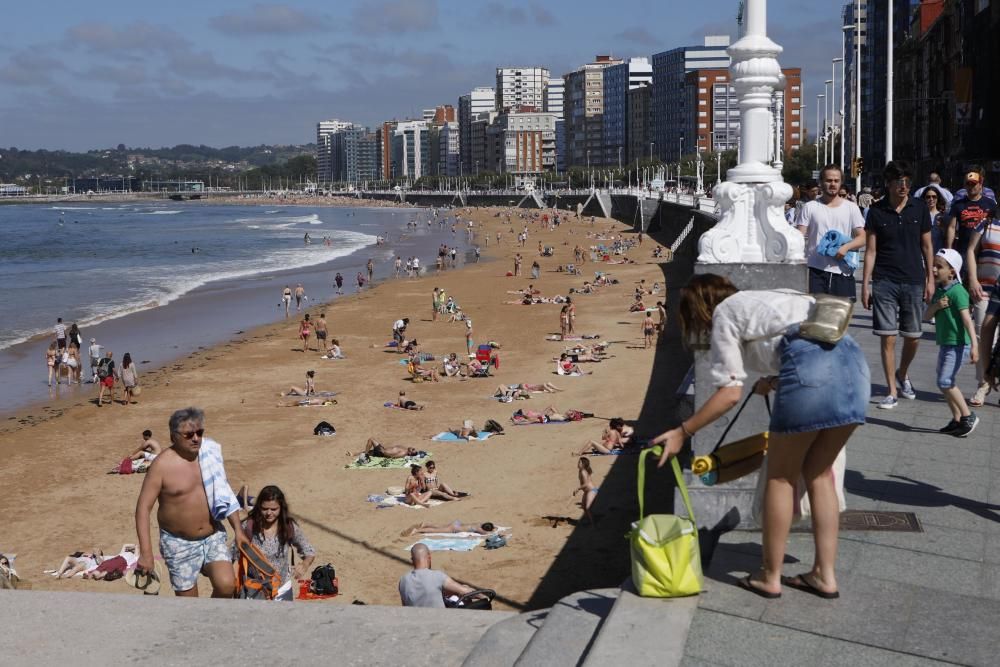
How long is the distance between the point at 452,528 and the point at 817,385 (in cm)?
721

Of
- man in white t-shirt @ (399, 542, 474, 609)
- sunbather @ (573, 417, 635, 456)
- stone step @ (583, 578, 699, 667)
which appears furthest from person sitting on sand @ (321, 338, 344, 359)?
stone step @ (583, 578, 699, 667)

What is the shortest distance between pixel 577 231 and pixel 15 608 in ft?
235

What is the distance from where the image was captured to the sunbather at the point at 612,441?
13336 millimetres

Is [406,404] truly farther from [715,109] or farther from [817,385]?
[715,109]

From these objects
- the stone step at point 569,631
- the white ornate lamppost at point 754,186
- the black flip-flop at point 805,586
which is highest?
the white ornate lamppost at point 754,186

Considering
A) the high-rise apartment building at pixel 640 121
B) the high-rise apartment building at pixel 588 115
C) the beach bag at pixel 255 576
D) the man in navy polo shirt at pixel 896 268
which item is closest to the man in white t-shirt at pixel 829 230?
the man in navy polo shirt at pixel 896 268

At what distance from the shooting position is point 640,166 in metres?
156

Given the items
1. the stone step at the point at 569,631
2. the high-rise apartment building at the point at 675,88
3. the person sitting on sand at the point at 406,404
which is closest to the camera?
the stone step at the point at 569,631

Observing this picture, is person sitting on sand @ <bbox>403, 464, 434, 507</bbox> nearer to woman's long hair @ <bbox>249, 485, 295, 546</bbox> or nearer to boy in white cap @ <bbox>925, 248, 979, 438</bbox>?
woman's long hair @ <bbox>249, 485, 295, 546</bbox>

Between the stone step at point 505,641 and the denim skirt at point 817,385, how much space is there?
4.08ft

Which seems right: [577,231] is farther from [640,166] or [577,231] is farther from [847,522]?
[640,166]

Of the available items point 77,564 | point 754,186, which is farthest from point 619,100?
point 754,186

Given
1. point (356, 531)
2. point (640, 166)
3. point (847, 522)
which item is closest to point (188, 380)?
point (356, 531)

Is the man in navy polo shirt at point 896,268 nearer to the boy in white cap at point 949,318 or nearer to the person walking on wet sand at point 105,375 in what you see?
the boy in white cap at point 949,318
